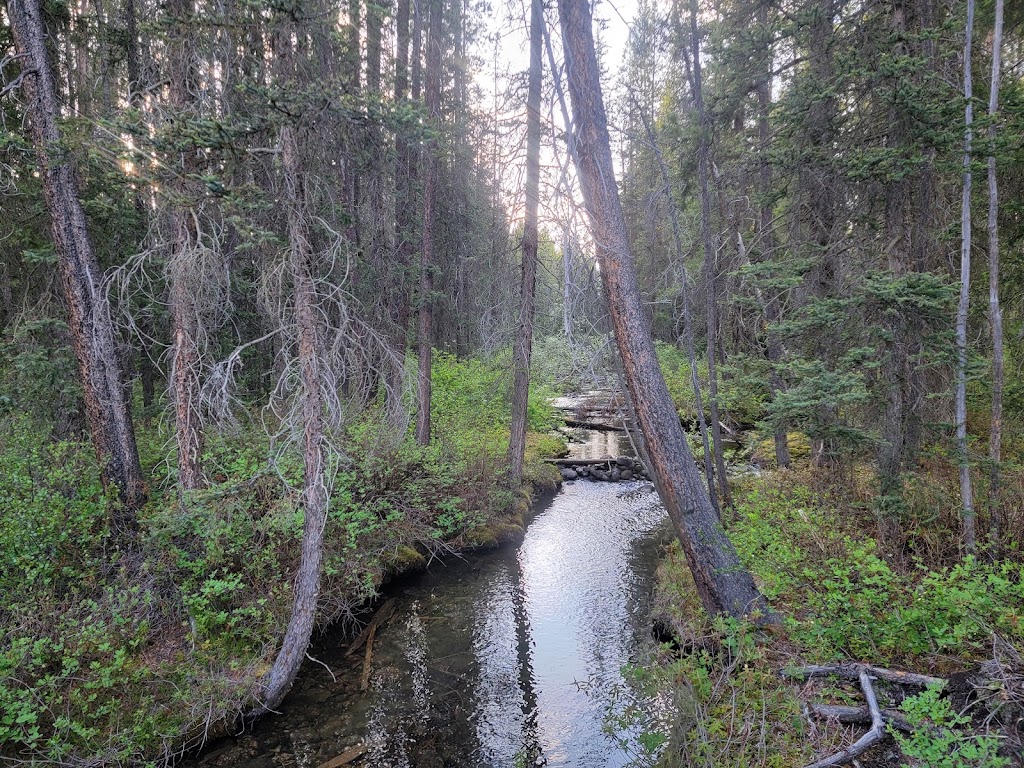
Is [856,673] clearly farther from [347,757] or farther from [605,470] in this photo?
[605,470]

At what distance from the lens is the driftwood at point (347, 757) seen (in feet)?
17.3

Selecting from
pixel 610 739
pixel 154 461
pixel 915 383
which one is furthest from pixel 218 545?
pixel 915 383

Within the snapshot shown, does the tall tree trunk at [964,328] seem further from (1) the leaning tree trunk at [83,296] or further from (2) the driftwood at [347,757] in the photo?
(1) the leaning tree trunk at [83,296]

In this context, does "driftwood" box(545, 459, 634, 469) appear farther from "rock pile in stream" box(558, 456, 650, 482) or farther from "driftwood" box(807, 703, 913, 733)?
"driftwood" box(807, 703, 913, 733)

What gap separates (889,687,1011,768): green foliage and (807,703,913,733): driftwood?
8.7 inches

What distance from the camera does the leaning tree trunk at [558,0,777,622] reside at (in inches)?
218

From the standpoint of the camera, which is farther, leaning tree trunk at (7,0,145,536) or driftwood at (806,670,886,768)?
leaning tree trunk at (7,0,145,536)

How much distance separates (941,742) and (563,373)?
5.08 meters

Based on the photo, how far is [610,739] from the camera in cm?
570

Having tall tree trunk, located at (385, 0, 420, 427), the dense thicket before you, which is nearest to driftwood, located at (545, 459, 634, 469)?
tall tree trunk, located at (385, 0, 420, 427)

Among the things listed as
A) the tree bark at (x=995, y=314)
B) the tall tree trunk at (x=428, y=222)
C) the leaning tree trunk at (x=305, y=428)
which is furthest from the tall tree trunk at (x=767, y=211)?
the tall tree trunk at (x=428, y=222)

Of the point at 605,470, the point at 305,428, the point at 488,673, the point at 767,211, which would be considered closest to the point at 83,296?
the point at 305,428

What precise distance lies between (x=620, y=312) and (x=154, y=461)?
8.05 metres

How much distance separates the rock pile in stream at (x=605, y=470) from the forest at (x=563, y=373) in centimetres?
661
